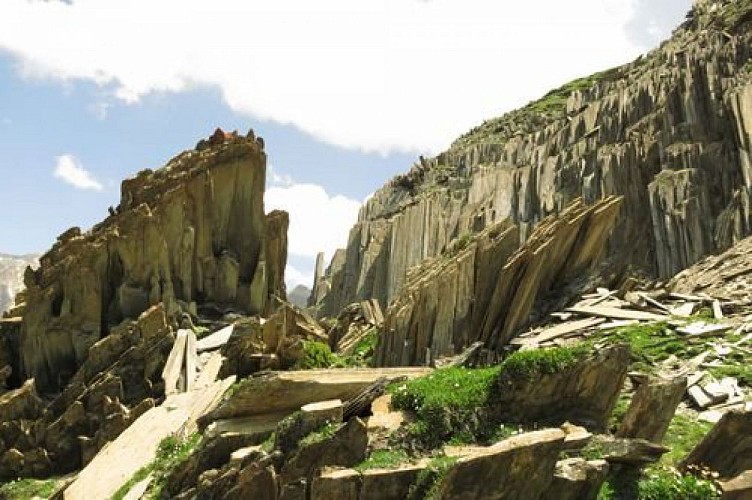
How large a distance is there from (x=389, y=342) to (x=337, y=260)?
3392 centimetres

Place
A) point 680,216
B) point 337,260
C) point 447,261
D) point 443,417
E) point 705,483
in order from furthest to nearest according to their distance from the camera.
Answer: point 337,260, point 680,216, point 447,261, point 443,417, point 705,483

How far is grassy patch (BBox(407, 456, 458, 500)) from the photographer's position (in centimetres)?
1173

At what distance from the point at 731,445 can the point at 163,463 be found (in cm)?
1295

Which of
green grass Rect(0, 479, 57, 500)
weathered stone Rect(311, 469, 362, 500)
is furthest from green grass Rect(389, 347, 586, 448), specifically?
green grass Rect(0, 479, 57, 500)

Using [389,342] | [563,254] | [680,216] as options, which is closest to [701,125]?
[680,216]

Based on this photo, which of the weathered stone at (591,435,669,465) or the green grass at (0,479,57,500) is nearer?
the weathered stone at (591,435,669,465)

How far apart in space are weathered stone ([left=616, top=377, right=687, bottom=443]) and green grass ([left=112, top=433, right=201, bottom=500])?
9142mm

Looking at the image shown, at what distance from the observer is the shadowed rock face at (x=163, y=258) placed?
107 feet

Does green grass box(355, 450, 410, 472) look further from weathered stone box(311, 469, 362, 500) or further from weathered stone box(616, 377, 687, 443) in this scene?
weathered stone box(616, 377, 687, 443)

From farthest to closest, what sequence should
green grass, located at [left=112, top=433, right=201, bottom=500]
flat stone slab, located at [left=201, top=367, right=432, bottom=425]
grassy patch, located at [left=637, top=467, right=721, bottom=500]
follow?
green grass, located at [left=112, top=433, right=201, bottom=500]
flat stone slab, located at [left=201, top=367, right=432, bottom=425]
grassy patch, located at [left=637, top=467, right=721, bottom=500]

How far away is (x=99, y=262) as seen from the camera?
33.5 metres

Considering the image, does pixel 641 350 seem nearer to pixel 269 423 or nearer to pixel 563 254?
pixel 563 254

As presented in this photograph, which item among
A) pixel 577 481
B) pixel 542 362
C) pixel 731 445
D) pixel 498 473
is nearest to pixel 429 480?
pixel 498 473

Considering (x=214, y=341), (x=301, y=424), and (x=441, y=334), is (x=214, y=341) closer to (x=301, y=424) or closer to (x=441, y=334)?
(x=441, y=334)
